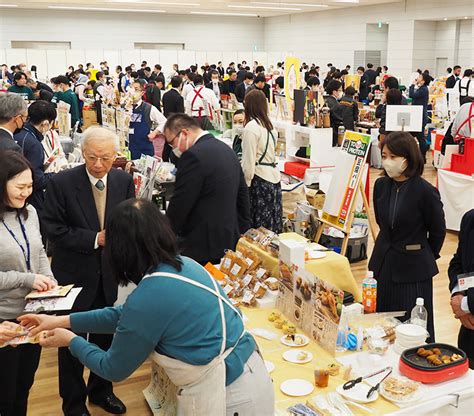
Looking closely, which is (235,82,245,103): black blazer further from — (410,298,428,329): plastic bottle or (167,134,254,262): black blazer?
(410,298,428,329): plastic bottle

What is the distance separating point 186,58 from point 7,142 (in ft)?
69.4

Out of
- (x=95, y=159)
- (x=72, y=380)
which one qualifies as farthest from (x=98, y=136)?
(x=72, y=380)

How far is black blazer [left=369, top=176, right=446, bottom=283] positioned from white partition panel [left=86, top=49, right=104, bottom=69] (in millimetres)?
20891

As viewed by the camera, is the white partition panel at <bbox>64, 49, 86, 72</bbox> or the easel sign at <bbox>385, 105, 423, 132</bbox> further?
the white partition panel at <bbox>64, 49, 86, 72</bbox>

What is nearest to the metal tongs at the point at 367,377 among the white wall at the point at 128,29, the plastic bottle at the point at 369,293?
the plastic bottle at the point at 369,293

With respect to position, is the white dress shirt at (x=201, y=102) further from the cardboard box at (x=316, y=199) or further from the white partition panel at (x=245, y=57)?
the white partition panel at (x=245, y=57)

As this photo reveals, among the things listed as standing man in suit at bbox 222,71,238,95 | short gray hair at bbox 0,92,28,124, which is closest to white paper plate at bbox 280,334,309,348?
short gray hair at bbox 0,92,28,124

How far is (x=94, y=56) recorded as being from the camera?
2269 cm

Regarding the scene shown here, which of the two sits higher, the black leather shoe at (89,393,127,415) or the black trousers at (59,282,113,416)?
the black trousers at (59,282,113,416)

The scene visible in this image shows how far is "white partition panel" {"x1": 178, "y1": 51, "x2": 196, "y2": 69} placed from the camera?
24.1 meters

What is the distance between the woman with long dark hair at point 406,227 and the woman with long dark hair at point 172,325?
1709 millimetres

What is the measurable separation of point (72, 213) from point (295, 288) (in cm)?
121

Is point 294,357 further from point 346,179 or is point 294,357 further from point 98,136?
point 346,179

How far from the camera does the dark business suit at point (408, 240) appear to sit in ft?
11.0
